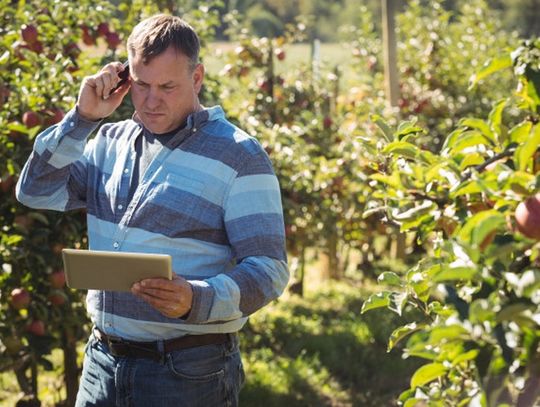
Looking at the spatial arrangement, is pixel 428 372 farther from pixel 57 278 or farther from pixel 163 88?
pixel 57 278

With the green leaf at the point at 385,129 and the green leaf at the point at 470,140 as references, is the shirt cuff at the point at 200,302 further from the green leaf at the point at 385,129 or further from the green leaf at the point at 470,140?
the green leaf at the point at 470,140

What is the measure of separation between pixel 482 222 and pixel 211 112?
1171 mm

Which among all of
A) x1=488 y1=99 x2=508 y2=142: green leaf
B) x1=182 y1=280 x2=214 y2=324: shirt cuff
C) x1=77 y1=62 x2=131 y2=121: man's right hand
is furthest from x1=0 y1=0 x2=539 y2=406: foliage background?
x1=77 y1=62 x2=131 y2=121: man's right hand

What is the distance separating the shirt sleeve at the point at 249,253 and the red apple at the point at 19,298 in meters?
1.48

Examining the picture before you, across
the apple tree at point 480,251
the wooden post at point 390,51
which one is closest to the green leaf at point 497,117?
the apple tree at point 480,251

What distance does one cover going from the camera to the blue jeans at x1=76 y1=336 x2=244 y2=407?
7.36 ft

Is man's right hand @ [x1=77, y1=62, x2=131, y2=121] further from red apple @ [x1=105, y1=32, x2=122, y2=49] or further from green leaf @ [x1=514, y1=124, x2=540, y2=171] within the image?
red apple @ [x1=105, y1=32, x2=122, y2=49]

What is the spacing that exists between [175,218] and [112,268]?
307 mm

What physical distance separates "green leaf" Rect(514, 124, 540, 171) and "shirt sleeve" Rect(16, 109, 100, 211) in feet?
4.06

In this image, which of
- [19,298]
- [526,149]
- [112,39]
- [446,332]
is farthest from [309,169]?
[446,332]

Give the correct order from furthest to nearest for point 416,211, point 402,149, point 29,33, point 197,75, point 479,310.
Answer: point 29,33
point 197,75
point 402,149
point 416,211
point 479,310

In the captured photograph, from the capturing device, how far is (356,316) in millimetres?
6098

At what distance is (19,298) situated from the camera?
347cm

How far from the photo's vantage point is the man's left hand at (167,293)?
1.98 metres
